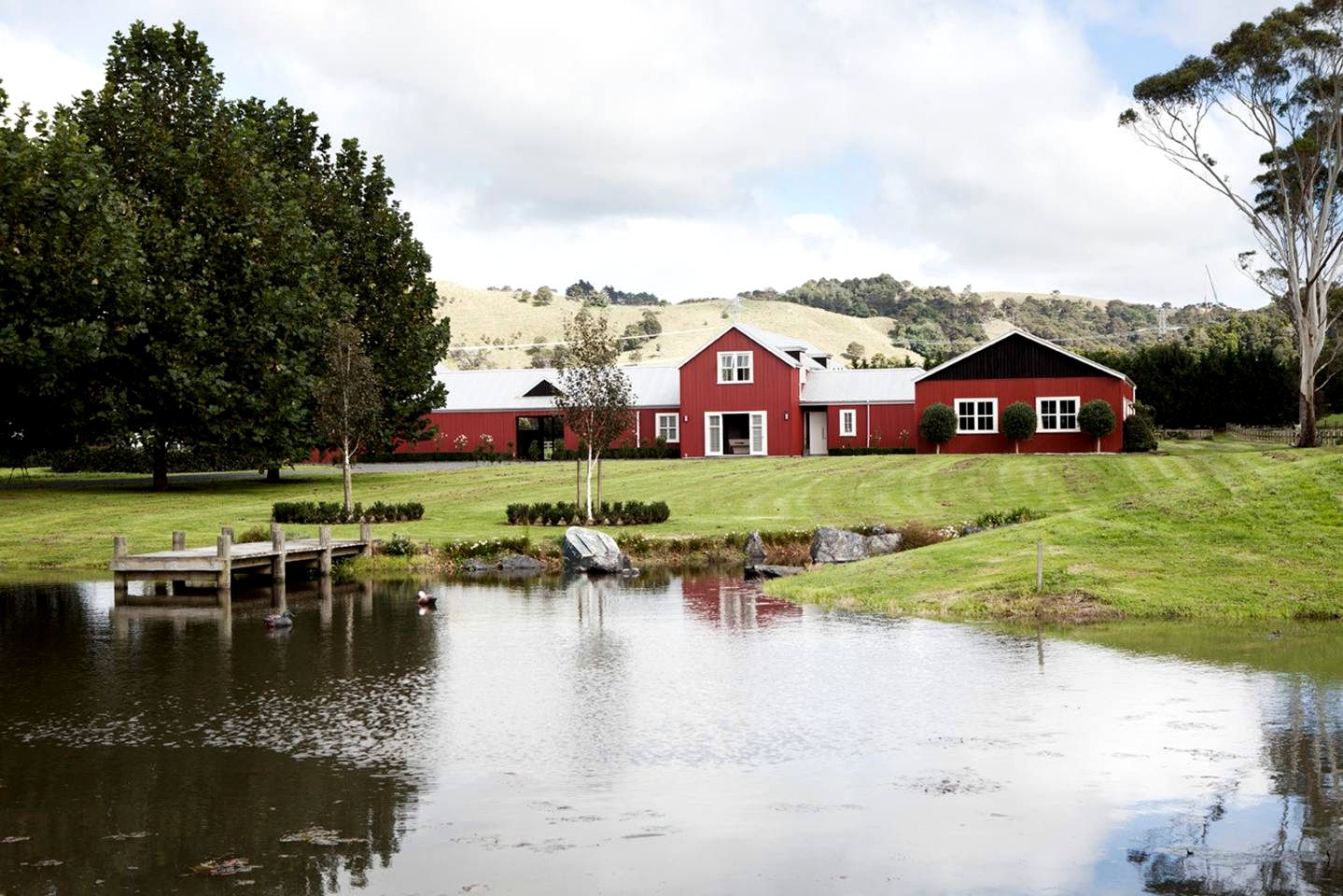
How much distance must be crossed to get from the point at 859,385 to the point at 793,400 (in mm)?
4355

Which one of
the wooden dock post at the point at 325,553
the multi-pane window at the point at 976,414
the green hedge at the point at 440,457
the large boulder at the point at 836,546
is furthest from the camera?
the green hedge at the point at 440,457

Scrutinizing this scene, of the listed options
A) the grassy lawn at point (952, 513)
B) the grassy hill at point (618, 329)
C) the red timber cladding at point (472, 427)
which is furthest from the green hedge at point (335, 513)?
the grassy hill at point (618, 329)

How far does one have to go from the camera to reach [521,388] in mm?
81688

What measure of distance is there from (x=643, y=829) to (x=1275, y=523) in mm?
20021

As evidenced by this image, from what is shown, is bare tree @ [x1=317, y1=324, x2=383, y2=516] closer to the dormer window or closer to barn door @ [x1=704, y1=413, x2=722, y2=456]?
barn door @ [x1=704, y1=413, x2=722, y2=456]

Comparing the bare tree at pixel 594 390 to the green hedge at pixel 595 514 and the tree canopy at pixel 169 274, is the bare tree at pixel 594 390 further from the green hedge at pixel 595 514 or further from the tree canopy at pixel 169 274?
the tree canopy at pixel 169 274

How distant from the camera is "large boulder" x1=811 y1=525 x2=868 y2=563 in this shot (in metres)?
34.3

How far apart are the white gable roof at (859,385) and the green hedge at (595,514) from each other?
3283 centimetres

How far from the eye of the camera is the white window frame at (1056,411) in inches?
2618

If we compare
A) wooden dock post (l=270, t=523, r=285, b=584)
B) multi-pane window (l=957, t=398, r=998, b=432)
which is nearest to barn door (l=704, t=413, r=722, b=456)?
multi-pane window (l=957, t=398, r=998, b=432)

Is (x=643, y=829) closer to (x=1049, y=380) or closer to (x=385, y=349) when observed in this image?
(x=385, y=349)

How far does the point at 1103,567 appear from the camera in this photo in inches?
1054

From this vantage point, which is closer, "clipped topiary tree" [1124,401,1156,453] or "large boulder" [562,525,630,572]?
"large boulder" [562,525,630,572]

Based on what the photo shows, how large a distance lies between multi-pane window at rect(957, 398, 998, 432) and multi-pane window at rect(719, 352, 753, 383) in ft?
39.0
